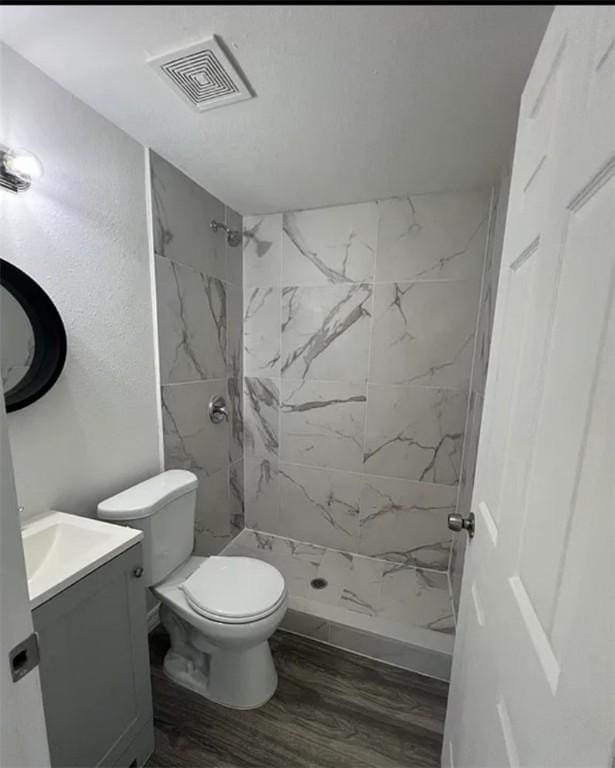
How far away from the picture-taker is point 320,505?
2148 mm

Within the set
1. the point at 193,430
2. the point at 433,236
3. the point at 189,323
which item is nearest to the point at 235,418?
the point at 193,430

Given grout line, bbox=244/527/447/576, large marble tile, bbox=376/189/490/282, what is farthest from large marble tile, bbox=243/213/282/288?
grout line, bbox=244/527/447/576

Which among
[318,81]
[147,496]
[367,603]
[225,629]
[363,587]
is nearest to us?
[318,81]

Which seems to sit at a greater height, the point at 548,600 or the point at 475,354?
the point at 475,354

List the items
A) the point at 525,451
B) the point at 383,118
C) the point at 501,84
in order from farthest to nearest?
the point at 383,118
the point at 501,84
the point at 525,451

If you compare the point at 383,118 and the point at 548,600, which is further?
the point at 383,118

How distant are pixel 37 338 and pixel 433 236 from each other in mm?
1837

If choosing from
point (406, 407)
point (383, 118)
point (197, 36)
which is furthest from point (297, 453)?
point (197, 36)

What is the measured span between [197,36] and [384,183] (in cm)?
103

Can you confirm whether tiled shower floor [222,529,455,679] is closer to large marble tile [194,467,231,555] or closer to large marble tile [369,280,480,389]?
large marble tile [194,467,231,555]

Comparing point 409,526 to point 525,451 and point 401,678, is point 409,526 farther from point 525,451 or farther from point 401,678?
point 525,451

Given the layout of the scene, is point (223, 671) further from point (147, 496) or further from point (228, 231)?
point (228, 231)

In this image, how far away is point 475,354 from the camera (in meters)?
1.73

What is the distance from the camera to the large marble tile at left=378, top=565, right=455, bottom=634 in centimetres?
162
